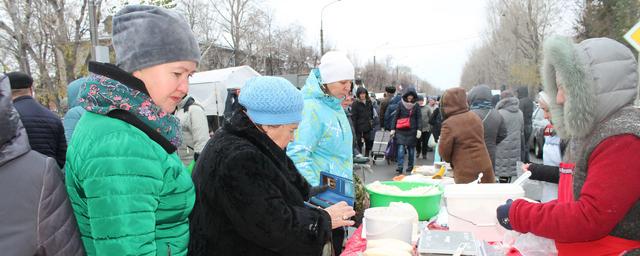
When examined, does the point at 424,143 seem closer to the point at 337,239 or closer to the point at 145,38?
the point at 337,239

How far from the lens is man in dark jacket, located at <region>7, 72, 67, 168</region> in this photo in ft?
11.8

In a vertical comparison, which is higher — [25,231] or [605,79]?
[605,79]

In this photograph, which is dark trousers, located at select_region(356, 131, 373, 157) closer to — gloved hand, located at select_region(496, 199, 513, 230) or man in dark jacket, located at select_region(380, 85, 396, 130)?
man in dark jacket, located at select_region(380, 85, 396, 130)

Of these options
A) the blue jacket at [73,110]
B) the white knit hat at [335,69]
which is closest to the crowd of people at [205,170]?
the white knit hat at [335,69]

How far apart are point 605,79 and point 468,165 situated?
2772 mm

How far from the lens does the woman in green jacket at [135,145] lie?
3.67 ft

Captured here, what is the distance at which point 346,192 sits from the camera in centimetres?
218

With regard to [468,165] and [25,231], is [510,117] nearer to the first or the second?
[468,165]

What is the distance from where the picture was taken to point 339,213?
193 centimetres

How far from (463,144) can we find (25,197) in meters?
3.94

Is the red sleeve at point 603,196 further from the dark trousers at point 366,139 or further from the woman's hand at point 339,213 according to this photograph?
the dark trousers at point 366,139

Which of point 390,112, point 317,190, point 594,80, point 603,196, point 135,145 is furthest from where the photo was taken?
point 390,112

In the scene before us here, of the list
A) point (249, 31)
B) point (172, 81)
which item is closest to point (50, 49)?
point (172, 81)

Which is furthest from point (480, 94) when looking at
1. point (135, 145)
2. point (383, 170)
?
point (135, 145)
